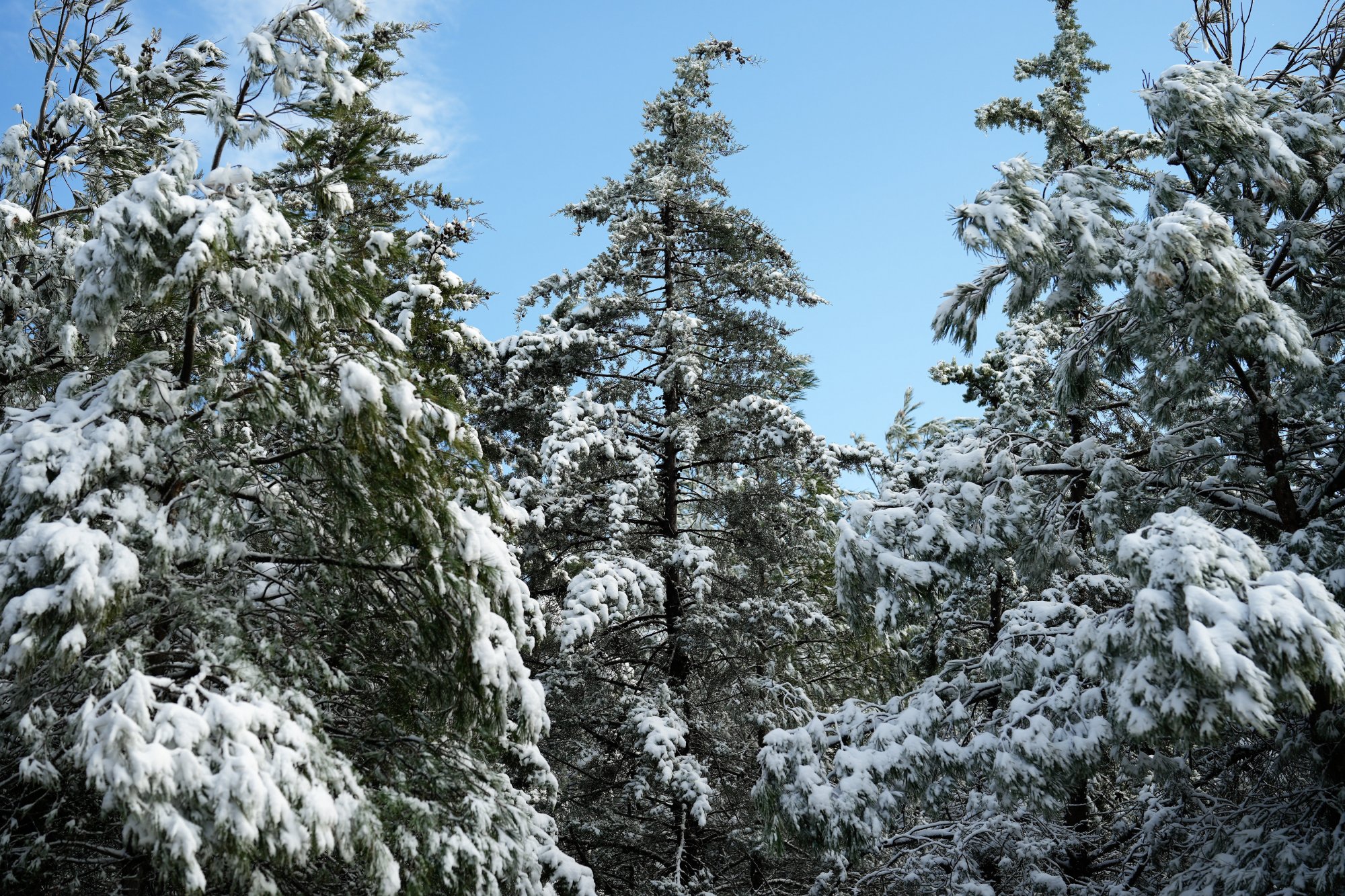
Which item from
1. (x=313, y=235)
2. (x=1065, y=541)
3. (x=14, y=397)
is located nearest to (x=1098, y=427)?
(x=1065, y=541)

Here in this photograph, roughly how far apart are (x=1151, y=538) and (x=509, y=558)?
12.4 feet

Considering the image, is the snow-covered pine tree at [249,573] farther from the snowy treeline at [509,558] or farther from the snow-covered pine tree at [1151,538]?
the snow-covered pine tree at [1151,538]

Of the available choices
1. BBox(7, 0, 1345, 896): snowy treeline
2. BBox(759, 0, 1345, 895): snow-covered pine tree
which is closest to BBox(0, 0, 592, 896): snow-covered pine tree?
BBox(7, 0, 1345, 896): snowy treeline

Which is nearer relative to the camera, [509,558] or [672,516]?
[509,558]

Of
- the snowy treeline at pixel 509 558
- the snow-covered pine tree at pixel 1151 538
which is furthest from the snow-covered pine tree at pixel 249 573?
the snow-covered pine tree at pixel 1151 538

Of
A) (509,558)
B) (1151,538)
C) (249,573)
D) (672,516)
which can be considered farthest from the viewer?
(672,516)

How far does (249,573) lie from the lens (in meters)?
5.56

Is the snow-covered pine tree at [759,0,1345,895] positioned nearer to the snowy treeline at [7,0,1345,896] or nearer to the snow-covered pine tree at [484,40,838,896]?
the snowy treeline at [7,0,1345,896]

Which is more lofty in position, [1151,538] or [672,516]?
[672,516]

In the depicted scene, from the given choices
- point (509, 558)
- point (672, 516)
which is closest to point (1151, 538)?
point (509, 558)

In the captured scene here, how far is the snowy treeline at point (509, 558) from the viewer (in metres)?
4.34

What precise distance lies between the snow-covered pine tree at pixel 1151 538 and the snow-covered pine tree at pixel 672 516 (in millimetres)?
2807

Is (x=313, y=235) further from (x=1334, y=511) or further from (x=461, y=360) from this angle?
(x=1334, y=511)

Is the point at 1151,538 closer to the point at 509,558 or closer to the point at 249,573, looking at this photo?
the point at 509,558
